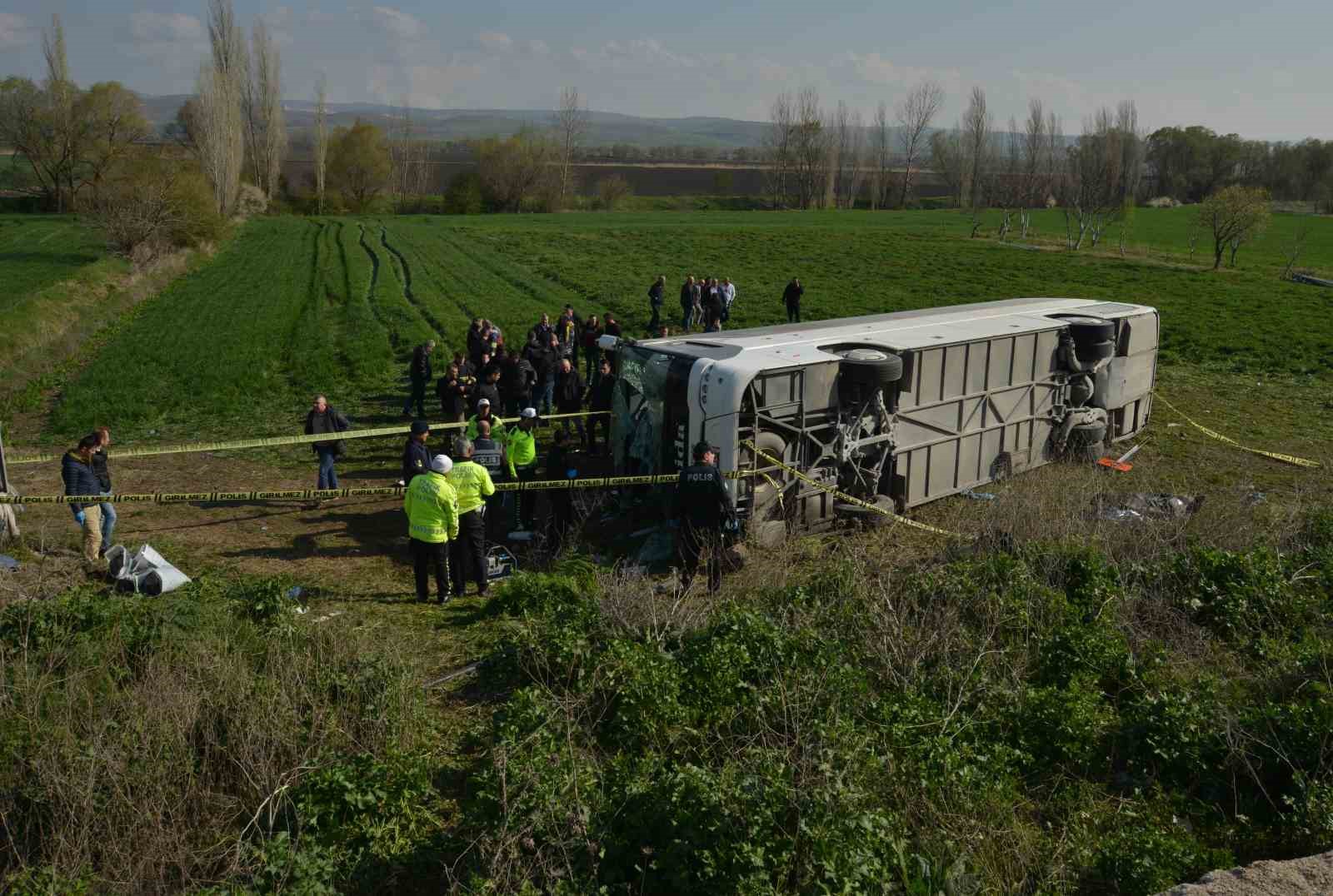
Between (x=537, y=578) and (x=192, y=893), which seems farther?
(x=537, y=578)

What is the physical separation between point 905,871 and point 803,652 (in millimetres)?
2257

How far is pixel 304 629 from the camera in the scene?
23.2 ft

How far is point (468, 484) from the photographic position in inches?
370

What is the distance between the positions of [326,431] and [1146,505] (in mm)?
10311

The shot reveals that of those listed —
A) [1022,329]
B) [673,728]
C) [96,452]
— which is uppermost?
[1022,329]

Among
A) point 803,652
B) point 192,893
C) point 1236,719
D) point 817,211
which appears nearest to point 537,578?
point 803,652

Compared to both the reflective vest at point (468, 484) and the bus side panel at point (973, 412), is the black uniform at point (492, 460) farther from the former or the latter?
the bus side panel at point (973, 412)

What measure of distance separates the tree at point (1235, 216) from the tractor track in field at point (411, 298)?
29496mm

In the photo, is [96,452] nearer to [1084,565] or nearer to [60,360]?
[1084,565]

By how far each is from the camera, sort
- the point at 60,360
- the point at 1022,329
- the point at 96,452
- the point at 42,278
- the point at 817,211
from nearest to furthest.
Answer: the point at 96,452 → the point at 1022,329 → the point at 60,360 → the point at 42,278 → the point at 817,211

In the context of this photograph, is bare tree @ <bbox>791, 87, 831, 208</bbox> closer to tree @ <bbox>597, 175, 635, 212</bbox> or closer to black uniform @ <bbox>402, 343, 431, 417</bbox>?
tree @ <bbox>597, 175, 635, 212</bbox>

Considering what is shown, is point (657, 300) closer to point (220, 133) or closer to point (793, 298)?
point (793, 298)

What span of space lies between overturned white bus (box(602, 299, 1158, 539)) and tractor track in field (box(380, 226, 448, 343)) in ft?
41.7

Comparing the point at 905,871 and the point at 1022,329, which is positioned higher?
the point at 1022,329
